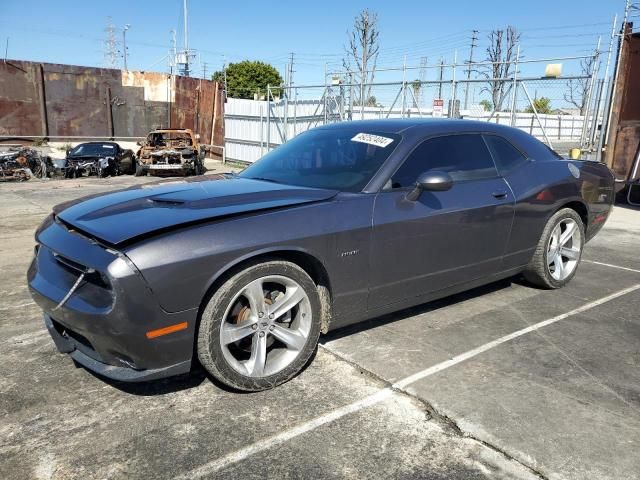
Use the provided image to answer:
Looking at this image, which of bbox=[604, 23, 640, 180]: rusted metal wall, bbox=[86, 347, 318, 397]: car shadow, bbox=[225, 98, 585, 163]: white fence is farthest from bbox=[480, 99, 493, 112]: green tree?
bbox=[86, 347, 318, 397]: car shadow

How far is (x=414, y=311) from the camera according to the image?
4.32 meters

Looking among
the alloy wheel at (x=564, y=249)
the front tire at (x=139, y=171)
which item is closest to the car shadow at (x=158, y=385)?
the alloy wheel at (x=564, y=249)

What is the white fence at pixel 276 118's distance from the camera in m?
16.6

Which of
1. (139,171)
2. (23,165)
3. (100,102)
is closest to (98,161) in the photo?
(139,171)

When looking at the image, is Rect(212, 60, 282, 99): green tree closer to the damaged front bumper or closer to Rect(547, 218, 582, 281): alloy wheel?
Rect(547, 218, 582, 281): alloy wheel

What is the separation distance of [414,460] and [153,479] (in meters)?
1.17

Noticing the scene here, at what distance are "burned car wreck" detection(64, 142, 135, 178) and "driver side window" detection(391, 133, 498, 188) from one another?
14.1m

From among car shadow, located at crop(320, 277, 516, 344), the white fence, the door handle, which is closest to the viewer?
car shadow, located at crop(320, 277, 516, 344)

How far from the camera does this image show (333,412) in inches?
111

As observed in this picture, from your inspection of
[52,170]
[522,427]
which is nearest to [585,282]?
[522,427]

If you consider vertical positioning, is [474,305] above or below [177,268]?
below

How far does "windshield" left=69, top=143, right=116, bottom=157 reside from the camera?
16.4 m

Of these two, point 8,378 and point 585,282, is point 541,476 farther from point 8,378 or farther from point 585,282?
point 585,282

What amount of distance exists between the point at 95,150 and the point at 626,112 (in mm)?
14656
